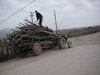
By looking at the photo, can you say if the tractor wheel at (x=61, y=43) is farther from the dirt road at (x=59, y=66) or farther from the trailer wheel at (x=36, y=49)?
the dirt road at (x=59, y=66)

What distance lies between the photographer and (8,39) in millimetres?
9398

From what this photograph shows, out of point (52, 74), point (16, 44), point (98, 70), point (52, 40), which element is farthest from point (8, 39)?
point (98, 70)

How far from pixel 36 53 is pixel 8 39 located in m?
2.62

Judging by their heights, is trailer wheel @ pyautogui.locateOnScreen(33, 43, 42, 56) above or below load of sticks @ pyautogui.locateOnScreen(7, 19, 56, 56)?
below

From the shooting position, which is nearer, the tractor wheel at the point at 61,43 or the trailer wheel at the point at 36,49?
the trailer wheel at the point at 36,49

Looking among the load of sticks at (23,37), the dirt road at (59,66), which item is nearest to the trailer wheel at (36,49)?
the load of sticks at (23,37)

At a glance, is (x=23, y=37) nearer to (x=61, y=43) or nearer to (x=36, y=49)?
(x=36, y=49)

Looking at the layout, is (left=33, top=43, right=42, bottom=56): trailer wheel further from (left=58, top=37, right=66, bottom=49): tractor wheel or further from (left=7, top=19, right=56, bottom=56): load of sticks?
(left=58, top=37, right=66, bottom=49): tractor wheel

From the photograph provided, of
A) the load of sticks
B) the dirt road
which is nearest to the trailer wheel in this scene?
the load of sticks

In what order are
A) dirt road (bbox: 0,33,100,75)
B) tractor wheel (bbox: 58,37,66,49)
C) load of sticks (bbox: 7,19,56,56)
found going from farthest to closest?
tractor wheel (bbox: 58,37,66,49)
load of sticks (bbox: 7,19,56,56)
dirt road (bbox: 0,33,100,75)

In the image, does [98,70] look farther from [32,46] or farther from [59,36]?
[59,36]

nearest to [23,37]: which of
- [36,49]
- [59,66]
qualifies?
[36,49]

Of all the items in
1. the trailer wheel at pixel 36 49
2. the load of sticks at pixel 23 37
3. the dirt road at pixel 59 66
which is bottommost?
the dirt road at pixel 59 66

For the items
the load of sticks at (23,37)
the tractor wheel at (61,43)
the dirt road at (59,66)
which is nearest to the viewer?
the dirt road at (59,66)
